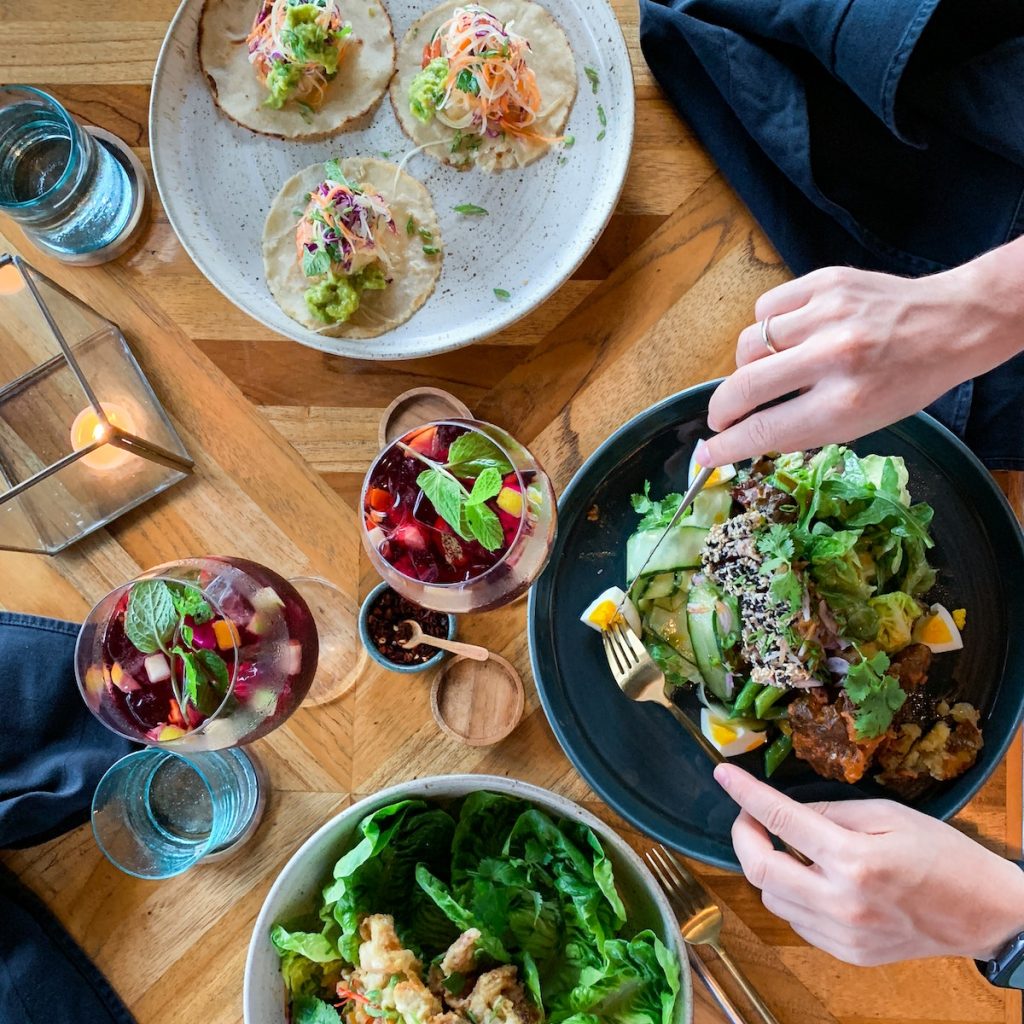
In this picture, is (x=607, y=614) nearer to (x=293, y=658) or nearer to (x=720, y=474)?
(x=720, y=474)

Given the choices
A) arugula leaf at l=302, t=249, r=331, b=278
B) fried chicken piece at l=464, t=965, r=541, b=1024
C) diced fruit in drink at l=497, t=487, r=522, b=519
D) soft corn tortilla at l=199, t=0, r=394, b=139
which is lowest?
fried chicken piece at l=464, t=965, r=541, b=1024

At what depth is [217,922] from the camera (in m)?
Result: 1.66

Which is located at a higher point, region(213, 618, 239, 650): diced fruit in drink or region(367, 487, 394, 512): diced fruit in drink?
region(367, 487, 394, 512): diced fruit in drink

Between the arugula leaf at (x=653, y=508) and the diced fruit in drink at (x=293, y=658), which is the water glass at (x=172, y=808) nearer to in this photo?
the diced fruit in drink at (x=293, y=658)

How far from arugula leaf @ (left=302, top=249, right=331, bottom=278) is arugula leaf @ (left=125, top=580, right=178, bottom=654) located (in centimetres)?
61

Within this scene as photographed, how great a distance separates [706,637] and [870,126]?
0.95m

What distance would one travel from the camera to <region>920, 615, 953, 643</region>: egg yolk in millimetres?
1513

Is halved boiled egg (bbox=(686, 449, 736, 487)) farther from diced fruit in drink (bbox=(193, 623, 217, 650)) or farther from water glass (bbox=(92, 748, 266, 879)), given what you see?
water glass (bbox=(92, 748, 266, 879))

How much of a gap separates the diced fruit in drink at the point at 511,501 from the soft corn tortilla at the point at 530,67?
2.38ft

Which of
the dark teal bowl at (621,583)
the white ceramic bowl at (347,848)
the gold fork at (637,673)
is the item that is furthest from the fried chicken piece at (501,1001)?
the gold fork at (637,673)

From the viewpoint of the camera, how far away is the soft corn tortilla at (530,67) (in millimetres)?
1723

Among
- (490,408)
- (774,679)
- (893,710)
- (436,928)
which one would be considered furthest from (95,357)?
(893,710)


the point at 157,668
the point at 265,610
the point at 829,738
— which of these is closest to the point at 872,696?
the point at 829,738

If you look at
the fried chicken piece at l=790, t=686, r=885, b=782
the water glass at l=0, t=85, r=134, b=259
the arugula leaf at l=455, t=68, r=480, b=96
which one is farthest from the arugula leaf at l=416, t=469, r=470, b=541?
the water glass at l=0, t=85, r=134, b=259
